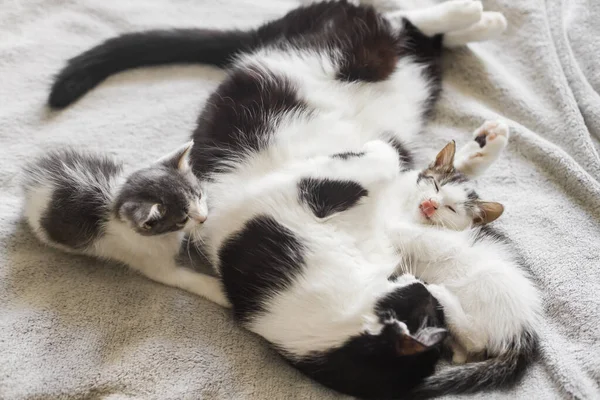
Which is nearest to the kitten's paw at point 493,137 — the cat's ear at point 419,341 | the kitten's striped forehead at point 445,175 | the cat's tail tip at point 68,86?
the kitten's striped forehead at point 445,175

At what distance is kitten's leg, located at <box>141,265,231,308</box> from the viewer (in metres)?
1.42

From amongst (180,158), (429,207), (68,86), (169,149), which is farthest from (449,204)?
(68,86)

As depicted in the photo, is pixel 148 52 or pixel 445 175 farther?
pixel 148 52

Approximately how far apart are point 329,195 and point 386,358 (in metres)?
0.42

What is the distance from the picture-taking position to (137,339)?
1.33 m

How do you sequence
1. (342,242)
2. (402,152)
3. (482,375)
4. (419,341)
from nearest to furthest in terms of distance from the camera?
(419,341)
(482,375)
(342,242)
(402,152)

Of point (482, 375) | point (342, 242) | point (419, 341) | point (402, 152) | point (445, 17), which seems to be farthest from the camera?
point (445, 17)

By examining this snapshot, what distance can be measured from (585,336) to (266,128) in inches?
38.8

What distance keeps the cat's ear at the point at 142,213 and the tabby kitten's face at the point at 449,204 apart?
0.72 m

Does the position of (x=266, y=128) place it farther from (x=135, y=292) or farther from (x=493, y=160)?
(x=493, y=160)

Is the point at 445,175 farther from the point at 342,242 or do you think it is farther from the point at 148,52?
the point at 148,52

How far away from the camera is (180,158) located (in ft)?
5.07

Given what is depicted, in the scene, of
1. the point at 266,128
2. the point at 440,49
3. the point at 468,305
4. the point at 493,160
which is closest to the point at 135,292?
the point at 266,128

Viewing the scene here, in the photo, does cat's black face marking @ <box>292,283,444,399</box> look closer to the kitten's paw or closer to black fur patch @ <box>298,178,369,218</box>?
black fur patch @ <box>298,178,369,218</box>
